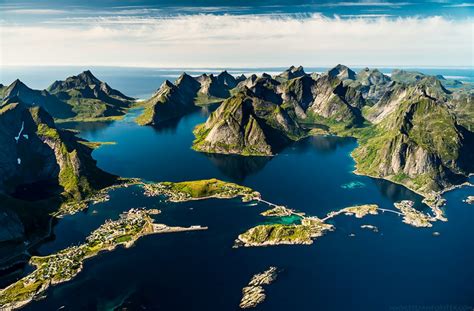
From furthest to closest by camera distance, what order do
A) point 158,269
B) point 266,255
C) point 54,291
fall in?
1. point 266,255
2. point 158,269
3. point 54,291

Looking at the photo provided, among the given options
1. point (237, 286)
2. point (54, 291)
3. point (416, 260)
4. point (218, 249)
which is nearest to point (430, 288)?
point (416, 260)

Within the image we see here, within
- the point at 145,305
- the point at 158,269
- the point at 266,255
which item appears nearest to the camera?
the point at 145,305

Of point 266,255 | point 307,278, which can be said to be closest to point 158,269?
point 266,255

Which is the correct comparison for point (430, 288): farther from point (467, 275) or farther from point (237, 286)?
point (237, 286)

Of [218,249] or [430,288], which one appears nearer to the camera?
[430,288]

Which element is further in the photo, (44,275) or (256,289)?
(44,275)

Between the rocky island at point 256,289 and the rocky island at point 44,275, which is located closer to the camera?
the rocky island at point 256,289

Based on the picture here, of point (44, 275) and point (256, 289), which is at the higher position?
point (44, 275)

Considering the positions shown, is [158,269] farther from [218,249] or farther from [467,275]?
[467,275]

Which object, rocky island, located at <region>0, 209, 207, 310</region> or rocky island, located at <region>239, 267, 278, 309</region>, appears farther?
rocky island, located at <region>0, 209, 207, 310</region>
